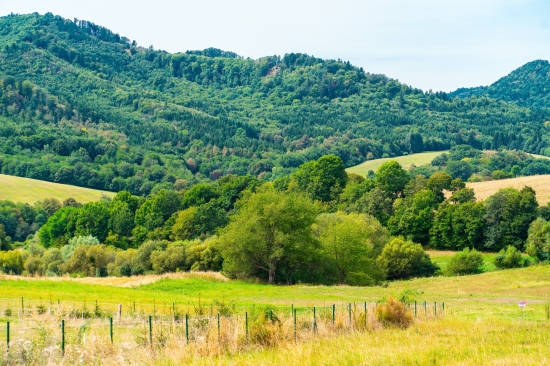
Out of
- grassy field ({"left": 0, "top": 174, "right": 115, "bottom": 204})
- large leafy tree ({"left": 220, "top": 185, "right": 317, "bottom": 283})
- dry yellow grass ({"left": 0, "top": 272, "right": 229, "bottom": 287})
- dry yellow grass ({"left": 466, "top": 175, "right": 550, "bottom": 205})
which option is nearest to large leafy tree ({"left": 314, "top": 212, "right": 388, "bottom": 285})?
large leafy tree ({"left": 220, "top": 185, "right": 317, "bottom": 283})

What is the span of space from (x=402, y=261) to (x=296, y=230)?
2407cm

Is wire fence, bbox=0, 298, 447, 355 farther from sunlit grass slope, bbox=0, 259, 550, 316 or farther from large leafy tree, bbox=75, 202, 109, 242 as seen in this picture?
large leafy tree, bbox=75, 202, 109, 242

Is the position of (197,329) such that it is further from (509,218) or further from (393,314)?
(509,218)

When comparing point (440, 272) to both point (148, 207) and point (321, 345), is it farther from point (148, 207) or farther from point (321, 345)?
point (321, 345)

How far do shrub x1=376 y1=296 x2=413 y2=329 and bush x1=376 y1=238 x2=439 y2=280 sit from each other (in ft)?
185

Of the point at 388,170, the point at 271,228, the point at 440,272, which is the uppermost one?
the point at 388,170

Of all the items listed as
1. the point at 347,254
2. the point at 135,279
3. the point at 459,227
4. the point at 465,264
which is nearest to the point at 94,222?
the point at 135,279

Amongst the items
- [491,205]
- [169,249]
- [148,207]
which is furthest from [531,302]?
[148,207]

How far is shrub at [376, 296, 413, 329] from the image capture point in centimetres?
2695

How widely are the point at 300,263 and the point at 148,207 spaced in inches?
2293

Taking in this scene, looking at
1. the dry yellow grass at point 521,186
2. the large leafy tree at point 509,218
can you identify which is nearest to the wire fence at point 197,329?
the large leafy tree at point 509,218

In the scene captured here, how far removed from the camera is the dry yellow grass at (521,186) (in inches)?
4426

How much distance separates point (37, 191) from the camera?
→ 172 meters

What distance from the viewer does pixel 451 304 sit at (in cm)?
4428
